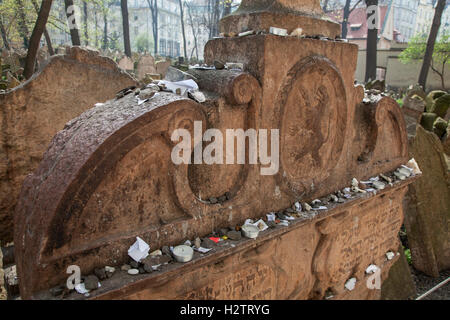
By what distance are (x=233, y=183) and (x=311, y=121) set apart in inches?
33.9

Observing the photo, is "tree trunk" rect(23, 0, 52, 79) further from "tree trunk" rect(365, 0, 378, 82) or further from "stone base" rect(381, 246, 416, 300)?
"tree trunk" rect(365, 0, 378, 82)

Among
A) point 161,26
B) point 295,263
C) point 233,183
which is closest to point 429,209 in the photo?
point 295,263

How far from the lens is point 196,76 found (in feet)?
7.12

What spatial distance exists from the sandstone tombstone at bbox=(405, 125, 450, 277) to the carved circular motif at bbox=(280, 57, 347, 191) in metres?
2.13

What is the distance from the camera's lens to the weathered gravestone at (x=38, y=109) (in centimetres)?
338

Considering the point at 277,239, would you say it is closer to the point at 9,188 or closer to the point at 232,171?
the point at 232,171

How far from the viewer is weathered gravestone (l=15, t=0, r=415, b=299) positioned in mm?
1473

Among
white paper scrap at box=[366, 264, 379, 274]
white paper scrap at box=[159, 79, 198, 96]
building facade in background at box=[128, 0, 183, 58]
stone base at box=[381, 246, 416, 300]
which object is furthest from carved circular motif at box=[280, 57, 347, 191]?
building facade in background at box=[128, 0, 183, 58]

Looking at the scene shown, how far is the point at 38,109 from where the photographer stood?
139 inches

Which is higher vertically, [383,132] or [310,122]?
[310,122]

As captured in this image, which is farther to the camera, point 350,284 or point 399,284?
point 399,284

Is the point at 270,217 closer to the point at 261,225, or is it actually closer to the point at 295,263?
the point at 261,225

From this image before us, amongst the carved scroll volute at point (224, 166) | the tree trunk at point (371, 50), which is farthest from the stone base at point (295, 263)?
the tree trunk at point (371, 50)

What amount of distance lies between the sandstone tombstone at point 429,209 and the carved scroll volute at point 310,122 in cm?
212
